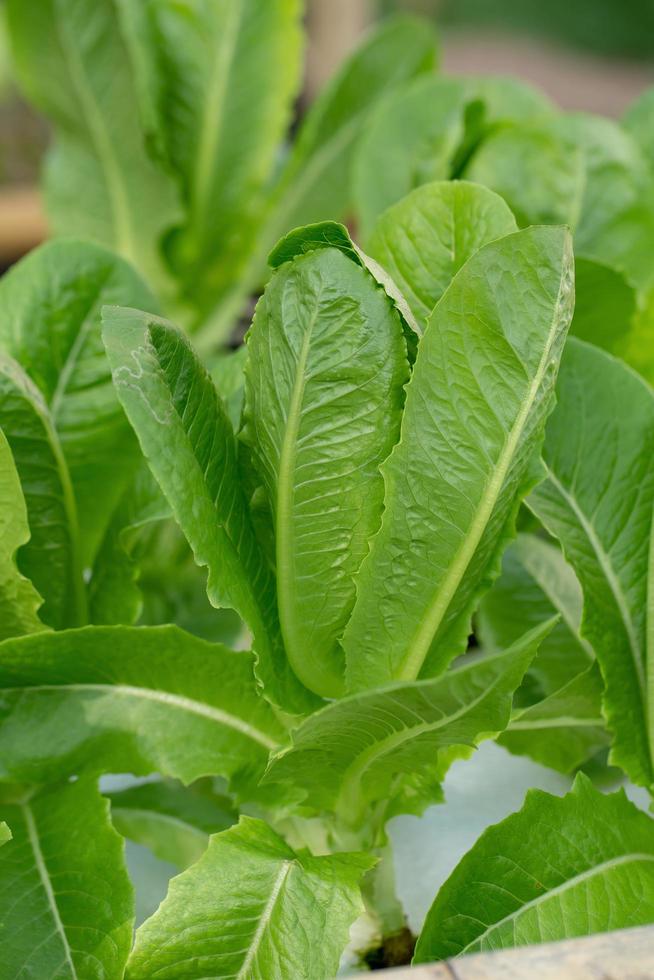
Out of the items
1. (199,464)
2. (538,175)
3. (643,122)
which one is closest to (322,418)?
(199,464)

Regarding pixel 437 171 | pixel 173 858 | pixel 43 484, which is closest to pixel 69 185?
pixel 437 171

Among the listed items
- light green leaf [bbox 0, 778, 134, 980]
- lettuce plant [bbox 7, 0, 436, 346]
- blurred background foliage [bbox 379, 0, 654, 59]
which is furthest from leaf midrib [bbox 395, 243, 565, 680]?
blurred background foliage [bbox 379, 0, 654, 59]

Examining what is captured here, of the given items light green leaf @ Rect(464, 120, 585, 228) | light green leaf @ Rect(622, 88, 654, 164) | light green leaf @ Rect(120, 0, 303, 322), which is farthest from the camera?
light green leaf @ Rect(120, 0, 303, 322)

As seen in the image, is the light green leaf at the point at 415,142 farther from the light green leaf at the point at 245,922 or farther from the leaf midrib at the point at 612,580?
the light green leaf at the point at 245,922

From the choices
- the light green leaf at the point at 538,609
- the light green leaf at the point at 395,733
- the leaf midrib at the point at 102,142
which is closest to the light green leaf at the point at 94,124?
the leaf midrib at the point at 102,142

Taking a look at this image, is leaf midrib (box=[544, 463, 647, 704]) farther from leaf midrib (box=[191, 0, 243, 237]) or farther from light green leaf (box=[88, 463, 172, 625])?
leaf midrib (box=[191, 0, 243, 237])

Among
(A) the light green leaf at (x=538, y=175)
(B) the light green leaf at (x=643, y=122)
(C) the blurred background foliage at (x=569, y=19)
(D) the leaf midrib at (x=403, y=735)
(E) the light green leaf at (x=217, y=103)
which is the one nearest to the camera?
(D) the leaf midrib at (x=403, y=735)

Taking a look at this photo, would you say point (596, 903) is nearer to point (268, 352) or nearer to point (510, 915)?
point (510, 915)
